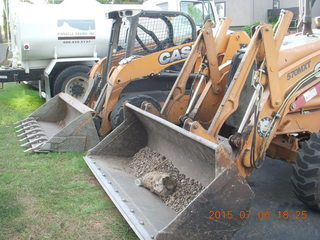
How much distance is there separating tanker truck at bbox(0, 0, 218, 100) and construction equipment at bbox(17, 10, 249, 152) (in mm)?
2579

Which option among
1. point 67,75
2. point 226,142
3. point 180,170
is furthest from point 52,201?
point 67,75

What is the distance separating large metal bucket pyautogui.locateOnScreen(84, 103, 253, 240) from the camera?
3.00m

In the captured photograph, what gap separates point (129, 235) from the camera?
11.9 ft

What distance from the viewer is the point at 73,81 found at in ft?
33.3

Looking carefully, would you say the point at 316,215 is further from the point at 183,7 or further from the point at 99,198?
the point at 183,7

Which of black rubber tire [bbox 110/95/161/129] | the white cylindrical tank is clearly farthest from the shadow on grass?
the white cylindrical tank

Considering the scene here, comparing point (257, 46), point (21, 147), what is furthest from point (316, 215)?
point (21, 147)

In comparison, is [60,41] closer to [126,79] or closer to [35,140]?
[126,79]

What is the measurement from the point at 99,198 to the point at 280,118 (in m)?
2.07

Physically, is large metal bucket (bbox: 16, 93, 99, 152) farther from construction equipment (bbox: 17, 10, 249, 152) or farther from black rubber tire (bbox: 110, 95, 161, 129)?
black rubber tire (bbox: 110, 95, 161, 129)

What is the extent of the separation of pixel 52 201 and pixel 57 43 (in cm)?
641

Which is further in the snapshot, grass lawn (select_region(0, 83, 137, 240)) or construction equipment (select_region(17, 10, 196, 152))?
construction equipment (select_region(17, 10, 196, 152))

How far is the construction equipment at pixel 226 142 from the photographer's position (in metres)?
3.05

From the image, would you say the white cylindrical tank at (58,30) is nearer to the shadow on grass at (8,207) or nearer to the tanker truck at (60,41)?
the tanker truck at (60,41)
